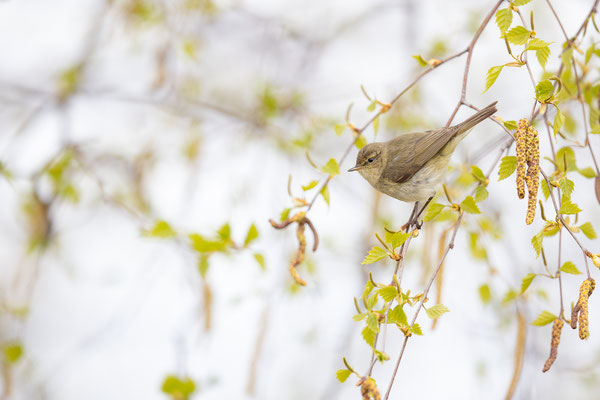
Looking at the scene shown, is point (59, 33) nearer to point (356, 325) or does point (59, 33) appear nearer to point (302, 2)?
point (302, 2)

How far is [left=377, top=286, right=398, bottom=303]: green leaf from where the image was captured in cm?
91

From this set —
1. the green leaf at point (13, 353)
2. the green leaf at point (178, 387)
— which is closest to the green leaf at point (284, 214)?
the green leaf at point (178, 387)

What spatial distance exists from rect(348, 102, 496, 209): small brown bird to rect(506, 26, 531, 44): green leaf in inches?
17.1

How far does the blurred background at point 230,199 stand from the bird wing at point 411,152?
0.89 metres

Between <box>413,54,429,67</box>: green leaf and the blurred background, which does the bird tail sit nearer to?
<box>413,54,429,67</box>: green leaf

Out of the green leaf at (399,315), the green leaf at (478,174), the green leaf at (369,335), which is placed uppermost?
the green leaf at (478,174)

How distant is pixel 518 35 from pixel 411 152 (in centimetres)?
64

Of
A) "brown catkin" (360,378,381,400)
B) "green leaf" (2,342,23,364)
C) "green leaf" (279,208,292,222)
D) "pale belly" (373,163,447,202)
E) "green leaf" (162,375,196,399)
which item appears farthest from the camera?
"green leaf" (2,342,23,364)

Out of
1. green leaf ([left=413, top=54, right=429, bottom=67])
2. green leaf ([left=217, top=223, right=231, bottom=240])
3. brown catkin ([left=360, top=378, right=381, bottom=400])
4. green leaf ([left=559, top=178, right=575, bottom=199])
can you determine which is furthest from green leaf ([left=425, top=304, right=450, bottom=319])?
green leaf ([left=217, top=223, right=231, bottom=240])

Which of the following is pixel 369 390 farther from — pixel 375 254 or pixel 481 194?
pixel 481 194

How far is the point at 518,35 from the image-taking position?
915 mm

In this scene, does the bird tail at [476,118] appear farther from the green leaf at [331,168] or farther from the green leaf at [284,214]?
the green leaf at [284,214]

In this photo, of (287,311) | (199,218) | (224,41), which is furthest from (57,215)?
(224,41)

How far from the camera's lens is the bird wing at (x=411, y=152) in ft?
4.66
